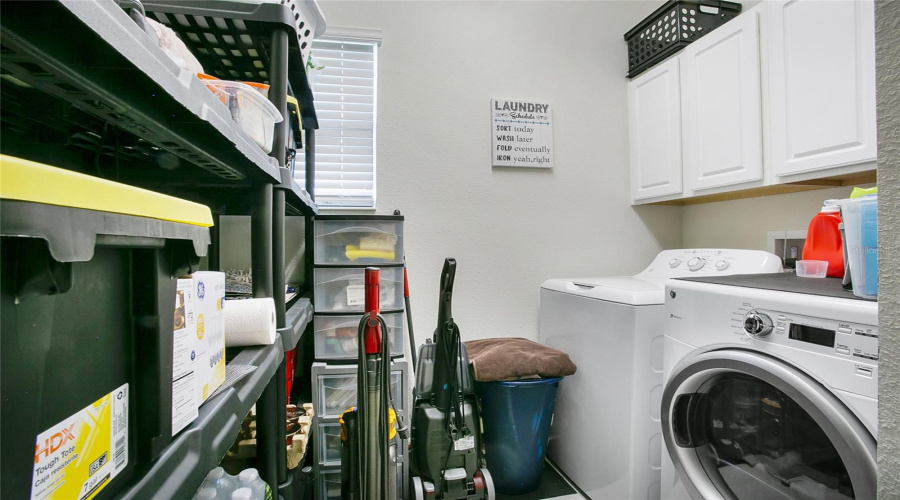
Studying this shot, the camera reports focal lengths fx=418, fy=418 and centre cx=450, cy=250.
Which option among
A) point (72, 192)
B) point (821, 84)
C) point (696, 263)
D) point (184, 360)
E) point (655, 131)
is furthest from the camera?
point (655, 131)

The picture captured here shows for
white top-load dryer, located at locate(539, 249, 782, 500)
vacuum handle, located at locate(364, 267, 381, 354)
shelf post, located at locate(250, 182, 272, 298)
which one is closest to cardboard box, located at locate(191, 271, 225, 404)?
shelf post, located at locate(250, 182, 272, 298)

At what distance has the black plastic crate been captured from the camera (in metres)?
0.27

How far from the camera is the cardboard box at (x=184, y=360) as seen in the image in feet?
1.50

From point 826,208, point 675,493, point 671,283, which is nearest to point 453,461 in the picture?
point 675,493

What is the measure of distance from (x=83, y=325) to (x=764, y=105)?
2274 mm

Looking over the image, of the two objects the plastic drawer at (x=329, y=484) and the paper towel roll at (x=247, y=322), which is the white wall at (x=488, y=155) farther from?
the paper towel roll at (x=247, y=322)

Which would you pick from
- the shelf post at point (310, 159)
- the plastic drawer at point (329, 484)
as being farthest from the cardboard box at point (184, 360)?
the shelf post at point (310, 159)

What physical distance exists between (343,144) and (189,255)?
6.11 ft

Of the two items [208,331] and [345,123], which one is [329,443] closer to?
[208,331]

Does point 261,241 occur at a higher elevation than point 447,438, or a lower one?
higher

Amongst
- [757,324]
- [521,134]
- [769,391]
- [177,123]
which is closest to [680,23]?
[521,134]

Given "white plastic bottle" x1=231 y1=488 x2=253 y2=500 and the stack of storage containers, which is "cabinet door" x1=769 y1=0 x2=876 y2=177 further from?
"white plastic bottle" x1=231 y1=488 x2=253 y2=500

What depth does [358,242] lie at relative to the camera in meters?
1.82

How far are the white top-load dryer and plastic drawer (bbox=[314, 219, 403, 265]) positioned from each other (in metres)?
0.88
